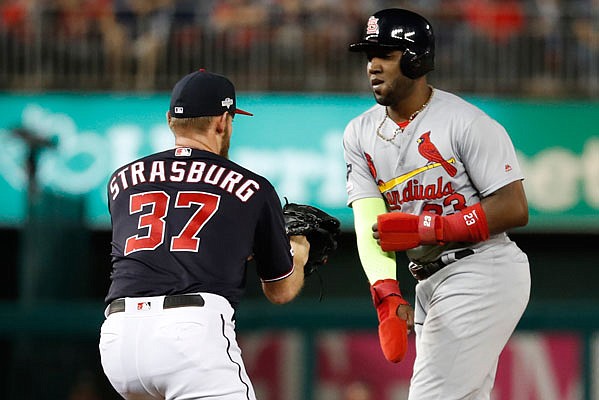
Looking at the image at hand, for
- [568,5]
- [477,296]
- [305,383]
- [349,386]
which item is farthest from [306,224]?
[568,5]

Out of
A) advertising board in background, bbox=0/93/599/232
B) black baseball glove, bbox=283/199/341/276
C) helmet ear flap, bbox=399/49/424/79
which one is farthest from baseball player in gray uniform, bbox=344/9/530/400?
advertising board in background, bbox=0/93/599/232

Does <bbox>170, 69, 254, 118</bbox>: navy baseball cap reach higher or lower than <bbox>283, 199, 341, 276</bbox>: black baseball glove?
higher

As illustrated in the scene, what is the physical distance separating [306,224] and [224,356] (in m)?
0.90

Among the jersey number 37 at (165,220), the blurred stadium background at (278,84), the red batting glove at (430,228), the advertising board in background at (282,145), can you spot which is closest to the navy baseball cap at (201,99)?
the jersey number 37 at (165,220)

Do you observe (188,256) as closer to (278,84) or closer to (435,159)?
(435,159)

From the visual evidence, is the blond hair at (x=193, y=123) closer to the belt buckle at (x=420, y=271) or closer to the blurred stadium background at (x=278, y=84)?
the belt buckle at (x=420, y=271)

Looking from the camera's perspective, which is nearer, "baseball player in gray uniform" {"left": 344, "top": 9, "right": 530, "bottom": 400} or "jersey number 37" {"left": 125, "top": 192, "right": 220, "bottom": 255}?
"jersey number 37" {"left": 125, "top": 192, "right": 220, "bottom": 255}

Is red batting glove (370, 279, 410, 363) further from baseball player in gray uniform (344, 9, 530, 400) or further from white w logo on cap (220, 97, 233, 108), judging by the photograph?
white w logo on cap (220, 97, 233, 108)

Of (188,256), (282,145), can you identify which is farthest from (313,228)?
(282,145)

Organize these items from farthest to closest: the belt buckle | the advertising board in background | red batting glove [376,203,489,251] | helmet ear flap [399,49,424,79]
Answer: the advertising board in background
the belt buckle
helmet ear flap [399,49,424,79]
red batting glove [376,203,489,251]

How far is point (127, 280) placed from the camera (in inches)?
138

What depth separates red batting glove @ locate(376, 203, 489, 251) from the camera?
3.79m

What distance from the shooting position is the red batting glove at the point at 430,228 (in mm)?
3795

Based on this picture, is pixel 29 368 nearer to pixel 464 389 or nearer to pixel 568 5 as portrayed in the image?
pixel 464 389
